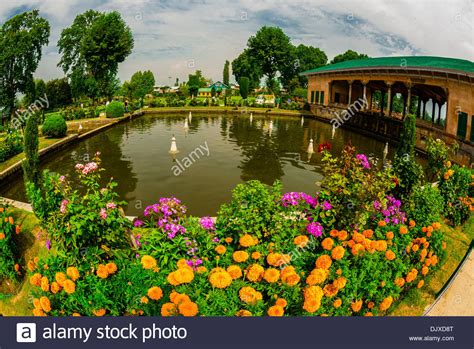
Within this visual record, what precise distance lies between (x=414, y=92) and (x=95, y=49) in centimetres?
4200

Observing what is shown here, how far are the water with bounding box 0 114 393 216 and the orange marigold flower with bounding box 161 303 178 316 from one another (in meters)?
6.54

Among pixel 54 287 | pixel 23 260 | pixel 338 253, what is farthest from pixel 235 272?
pixel 23 260

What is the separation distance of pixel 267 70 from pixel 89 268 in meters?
70.7

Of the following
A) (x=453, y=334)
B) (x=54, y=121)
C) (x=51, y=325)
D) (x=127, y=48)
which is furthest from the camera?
(x=127, y=48)

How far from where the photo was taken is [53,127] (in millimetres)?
22016

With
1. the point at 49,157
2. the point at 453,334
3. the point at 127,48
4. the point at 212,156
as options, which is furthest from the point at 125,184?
the point at 127,48

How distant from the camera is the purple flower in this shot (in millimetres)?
6001

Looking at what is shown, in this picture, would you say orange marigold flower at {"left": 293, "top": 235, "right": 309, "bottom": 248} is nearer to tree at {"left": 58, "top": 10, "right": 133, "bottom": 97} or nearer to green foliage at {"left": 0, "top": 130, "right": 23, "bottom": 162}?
green foliage at {"left": 0, "top": 130, "right": 23, "bottom": 162}

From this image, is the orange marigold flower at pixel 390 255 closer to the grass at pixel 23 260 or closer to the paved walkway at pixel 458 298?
the paved walkway at pixel 458 298

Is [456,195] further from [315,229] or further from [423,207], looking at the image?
[315,229]

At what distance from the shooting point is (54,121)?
22188 mm

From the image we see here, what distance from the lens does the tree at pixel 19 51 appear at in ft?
118

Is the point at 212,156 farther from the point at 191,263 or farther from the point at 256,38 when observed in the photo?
the point at 256,38

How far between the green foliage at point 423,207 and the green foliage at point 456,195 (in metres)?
1.95
